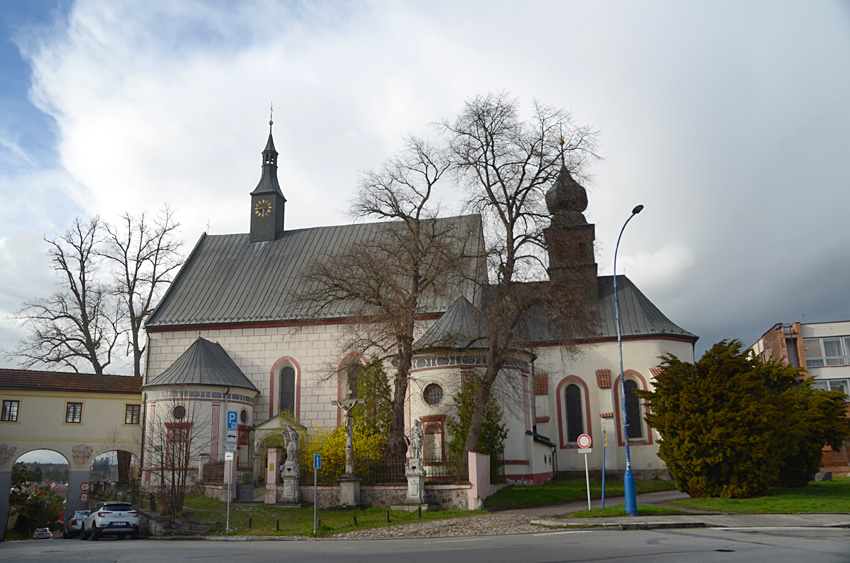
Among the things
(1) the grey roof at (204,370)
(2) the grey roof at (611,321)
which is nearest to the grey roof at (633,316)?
(2) the grey roof at (611,321)

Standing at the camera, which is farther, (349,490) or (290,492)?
(290,492)

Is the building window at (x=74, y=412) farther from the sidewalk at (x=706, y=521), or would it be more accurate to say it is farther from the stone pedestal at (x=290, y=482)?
the sidewalk at (x=706, y=521)

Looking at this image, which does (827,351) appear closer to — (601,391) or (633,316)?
(633,316)

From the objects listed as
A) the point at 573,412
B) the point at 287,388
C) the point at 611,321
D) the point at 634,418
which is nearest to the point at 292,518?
the point at 287,388

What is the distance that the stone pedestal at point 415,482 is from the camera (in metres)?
23.8

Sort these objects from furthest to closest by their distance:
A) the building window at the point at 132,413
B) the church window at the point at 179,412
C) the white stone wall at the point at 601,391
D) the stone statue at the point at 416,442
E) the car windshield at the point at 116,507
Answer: the building window at the point at 132,413, the white stone wall at the point at 601,391, the church window at the point at 179,412, the stone statue at the point at 416,442, the car windshield at the point at 116,507

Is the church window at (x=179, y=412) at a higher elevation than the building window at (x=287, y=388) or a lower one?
lower

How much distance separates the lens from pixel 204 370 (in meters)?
33.1

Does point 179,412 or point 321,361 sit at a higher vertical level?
point 321,361

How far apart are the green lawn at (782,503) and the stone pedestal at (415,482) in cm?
832

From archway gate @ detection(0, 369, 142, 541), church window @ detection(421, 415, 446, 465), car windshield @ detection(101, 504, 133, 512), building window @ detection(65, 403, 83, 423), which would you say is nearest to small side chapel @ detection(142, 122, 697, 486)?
church window @ detection(421, 415, 446, 465)

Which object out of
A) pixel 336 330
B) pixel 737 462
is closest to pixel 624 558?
pixel 737 462

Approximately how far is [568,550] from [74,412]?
32.3m

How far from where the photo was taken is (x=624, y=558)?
1115cm
